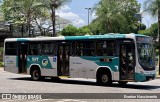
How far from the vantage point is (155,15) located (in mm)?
31953

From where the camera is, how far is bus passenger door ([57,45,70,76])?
22406 mm

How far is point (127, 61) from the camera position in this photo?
1986 cm

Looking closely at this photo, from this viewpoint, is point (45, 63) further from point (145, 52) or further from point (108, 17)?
point (108, 17)

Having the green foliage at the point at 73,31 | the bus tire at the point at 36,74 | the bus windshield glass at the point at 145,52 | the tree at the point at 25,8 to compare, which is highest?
the tree at the point at 25,8

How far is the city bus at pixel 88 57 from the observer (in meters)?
19.8

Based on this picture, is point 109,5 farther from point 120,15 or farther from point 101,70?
point 101,70

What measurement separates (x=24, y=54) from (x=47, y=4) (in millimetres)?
19481

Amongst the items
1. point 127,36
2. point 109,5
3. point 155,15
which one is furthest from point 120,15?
point 127,36

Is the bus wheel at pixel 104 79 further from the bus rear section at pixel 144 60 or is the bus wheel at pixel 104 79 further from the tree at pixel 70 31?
the tree at pixel 70 31

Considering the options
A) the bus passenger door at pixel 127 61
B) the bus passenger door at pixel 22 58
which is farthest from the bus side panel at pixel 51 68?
the bus passenger door at pixel 127 61

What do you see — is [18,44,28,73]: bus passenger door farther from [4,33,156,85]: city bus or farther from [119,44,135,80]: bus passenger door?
[119,44,135,80]: bus passenger door

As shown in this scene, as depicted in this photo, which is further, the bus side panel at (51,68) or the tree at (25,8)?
the tree at (25,8)

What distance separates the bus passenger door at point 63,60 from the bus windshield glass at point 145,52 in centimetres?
448

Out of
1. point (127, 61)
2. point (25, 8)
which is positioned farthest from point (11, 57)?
point (25, 8)
